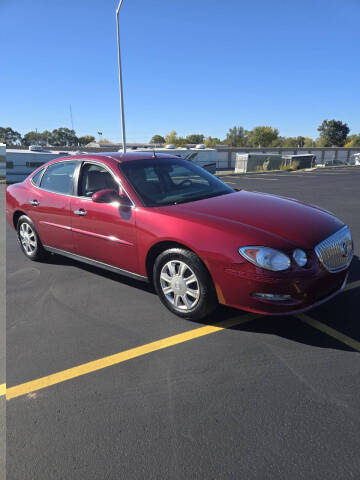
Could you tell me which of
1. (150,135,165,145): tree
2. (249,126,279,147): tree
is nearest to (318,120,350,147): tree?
(249,126,279,147): tree

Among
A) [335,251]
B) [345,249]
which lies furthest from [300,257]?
[345,249]

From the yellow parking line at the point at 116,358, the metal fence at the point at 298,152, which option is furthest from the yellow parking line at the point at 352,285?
the metal fence at the point at 298,152

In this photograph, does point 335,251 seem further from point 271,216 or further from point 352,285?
point 352,285

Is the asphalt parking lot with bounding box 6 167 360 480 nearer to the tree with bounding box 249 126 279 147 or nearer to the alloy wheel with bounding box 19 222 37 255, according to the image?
the alloy wheel with bounding box 19 222 37 255

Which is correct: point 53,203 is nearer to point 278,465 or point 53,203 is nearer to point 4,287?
point 4,287

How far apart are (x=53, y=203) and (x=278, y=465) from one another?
3.83 m

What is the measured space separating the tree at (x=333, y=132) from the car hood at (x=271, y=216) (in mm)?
100181

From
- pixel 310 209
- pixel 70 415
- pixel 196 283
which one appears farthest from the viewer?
pixel 310 209

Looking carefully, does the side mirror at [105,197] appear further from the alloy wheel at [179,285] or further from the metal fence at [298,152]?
the metal fence at [298,152]

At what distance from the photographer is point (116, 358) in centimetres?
283

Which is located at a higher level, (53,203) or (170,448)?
(53,203)

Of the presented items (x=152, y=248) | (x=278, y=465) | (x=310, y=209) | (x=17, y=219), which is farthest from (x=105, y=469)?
(x=17, y=219)

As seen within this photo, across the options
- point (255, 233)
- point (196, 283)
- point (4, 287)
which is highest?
point (255, 233)

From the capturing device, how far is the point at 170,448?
198cm
